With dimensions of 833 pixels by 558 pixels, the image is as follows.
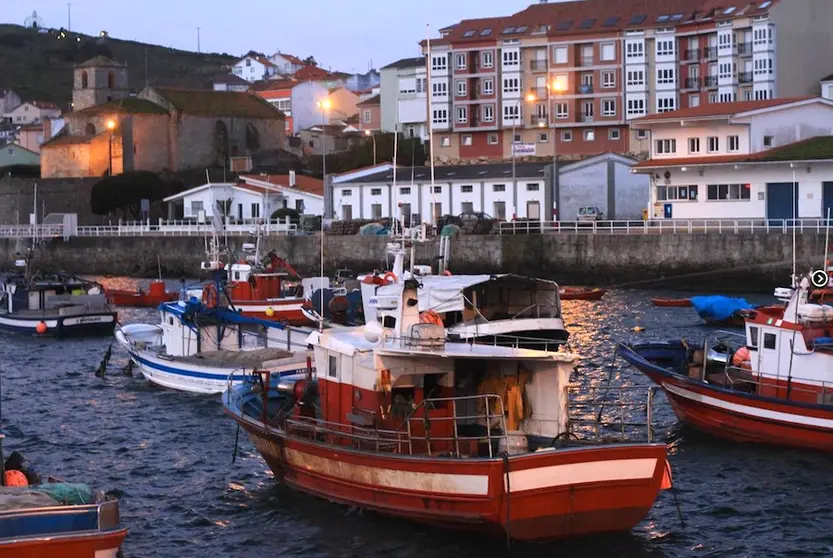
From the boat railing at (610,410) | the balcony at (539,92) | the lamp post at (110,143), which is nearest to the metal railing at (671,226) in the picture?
the balcony at (539,92)

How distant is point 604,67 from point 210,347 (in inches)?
2235

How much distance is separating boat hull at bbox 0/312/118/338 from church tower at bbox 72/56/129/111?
74896mm

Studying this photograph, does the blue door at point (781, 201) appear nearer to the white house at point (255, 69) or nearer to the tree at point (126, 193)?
the tree at point (126, 193)

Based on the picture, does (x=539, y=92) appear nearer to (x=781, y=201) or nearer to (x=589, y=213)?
(x=589, y=213)

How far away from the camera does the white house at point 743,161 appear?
2322 inches

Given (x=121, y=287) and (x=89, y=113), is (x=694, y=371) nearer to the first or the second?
(x=121, y=287)

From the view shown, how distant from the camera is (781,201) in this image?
59781 mm

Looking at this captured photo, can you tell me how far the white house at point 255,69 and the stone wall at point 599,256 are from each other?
106183 millimetres

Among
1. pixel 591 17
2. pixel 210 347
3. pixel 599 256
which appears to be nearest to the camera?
pixel 210 347

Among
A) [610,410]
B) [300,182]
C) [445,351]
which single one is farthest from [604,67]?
[445,351]

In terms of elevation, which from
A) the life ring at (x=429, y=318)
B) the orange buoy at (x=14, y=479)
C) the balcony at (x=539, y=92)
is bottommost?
the orange buoy at (x=14, y=479)

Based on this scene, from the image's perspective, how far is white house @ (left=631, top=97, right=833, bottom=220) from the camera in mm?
58969

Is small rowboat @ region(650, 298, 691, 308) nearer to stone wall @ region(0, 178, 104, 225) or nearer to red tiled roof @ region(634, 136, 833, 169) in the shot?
red tiled roof @ region(634, 136, 833, 169)

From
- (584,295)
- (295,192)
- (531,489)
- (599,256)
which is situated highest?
(295,192)
